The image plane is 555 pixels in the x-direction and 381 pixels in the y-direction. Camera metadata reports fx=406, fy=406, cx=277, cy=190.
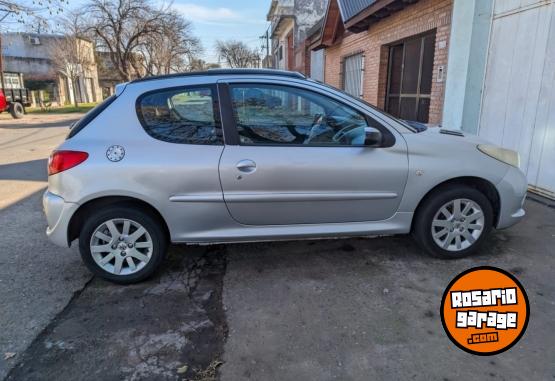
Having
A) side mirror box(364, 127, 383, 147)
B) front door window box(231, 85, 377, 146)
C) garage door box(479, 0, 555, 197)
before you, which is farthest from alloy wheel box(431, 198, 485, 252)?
garage door box(479, 0, 555, 197)

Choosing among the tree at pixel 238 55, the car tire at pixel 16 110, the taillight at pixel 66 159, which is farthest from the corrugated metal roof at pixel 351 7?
the tree at pixel 238 55

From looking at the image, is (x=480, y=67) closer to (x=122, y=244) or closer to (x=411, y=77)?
(x=411, y=77)

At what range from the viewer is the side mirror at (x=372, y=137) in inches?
129

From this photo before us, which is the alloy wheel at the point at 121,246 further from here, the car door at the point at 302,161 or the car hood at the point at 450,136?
the car hood at the point at 450,136

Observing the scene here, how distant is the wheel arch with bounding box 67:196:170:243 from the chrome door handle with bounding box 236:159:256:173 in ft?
2.52

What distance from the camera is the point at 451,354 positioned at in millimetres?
2443

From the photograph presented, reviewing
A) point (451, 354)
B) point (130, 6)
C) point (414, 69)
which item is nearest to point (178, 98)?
point (451, 354)

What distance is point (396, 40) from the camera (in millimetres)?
8586

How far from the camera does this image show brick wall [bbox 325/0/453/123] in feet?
22.4

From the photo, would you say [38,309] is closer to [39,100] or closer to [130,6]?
[130,6]

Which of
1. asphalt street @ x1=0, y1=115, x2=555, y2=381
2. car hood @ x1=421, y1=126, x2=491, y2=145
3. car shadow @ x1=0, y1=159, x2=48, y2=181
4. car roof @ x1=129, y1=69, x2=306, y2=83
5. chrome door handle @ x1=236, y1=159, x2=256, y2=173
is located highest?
car roof @ x1=129, y1=69, x2=306, y2=83

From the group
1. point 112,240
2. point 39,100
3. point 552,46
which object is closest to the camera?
point 112,240

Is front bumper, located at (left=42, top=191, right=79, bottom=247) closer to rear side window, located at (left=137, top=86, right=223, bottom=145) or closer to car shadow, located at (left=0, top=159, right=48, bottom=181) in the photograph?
rear side window, located at (left=137, top=86, right=223, bottom=145)

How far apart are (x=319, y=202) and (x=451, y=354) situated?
1485mm
